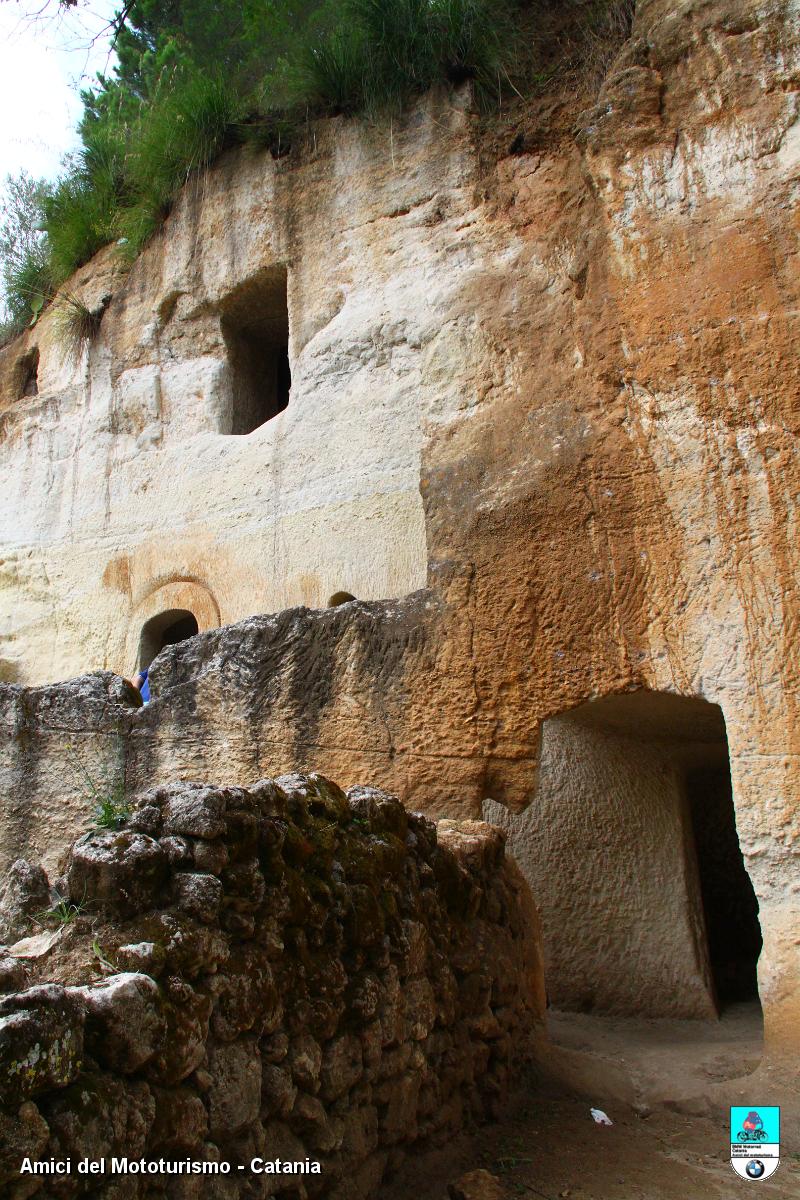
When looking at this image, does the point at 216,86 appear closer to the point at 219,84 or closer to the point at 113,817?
the point at 219,84

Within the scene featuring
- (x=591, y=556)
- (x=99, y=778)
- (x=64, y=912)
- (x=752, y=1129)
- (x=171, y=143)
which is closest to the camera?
(x=64, y=912)

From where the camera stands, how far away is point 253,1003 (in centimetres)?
226

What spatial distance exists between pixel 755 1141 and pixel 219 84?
334 inches

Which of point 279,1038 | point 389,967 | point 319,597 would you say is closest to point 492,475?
point 319,597

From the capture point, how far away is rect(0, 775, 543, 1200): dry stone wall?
174 centimetres

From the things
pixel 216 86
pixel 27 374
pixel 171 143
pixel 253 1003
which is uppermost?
pixel 216 86

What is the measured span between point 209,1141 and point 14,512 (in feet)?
27.3

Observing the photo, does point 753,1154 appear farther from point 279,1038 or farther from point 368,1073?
point 279,1038

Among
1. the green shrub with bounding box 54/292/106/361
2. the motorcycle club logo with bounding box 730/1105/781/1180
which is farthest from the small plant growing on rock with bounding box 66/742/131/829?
the green shrub with bounding box 54/292/106/361

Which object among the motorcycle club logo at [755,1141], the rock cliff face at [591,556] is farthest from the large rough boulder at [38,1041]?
the rock cliff face at [591,556]

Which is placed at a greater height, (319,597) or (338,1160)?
(319,597)

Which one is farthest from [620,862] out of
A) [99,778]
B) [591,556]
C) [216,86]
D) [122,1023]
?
[216,86]

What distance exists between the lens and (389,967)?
290 cm

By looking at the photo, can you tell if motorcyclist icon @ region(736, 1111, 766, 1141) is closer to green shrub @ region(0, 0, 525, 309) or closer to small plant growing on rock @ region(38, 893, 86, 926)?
small plant growing on rock @ region(38, 893, 86, 926)
